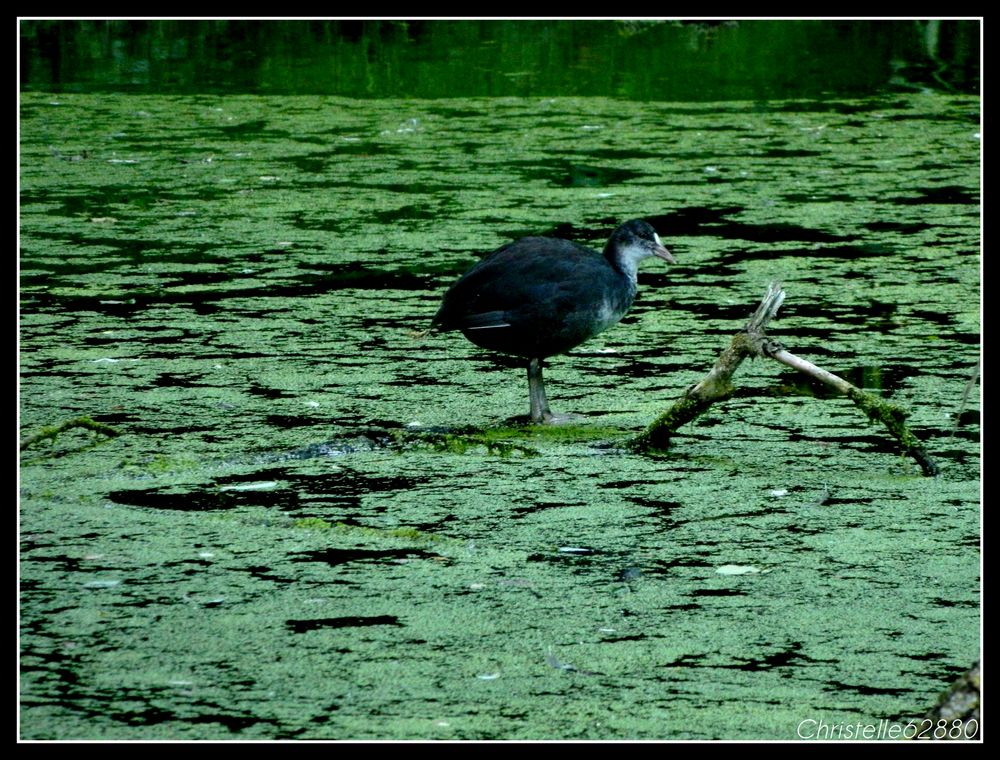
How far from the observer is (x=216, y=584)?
13.1 feet

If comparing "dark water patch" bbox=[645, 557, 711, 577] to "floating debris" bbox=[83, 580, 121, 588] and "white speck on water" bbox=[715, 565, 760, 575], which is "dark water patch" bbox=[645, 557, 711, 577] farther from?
"floating debris" bbox=[83, 580, 121, 588]

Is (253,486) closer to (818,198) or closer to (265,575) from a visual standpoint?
(265,575)

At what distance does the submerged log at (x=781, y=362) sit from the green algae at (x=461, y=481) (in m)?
0.13

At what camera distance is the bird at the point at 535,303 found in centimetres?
526

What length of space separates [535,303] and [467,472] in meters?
0.65

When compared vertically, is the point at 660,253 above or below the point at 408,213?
below

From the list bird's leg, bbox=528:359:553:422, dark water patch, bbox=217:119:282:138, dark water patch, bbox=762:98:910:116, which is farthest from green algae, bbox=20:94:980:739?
dark water patch, bbox=762:98:910:116

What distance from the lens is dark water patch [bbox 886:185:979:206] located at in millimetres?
8945

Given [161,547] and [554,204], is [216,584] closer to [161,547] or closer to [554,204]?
[161,547]

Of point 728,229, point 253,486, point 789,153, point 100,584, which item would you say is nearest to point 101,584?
point 100,584

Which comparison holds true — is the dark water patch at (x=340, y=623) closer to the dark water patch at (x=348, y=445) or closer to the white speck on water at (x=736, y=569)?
the white speck on water at (x=736, y=569)

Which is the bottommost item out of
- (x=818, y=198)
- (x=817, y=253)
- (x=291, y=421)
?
(x=291, y=421)

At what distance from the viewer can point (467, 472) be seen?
192 inches

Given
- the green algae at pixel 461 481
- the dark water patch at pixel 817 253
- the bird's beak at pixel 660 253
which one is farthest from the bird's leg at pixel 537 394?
the dark water patch at pixel 817 253
